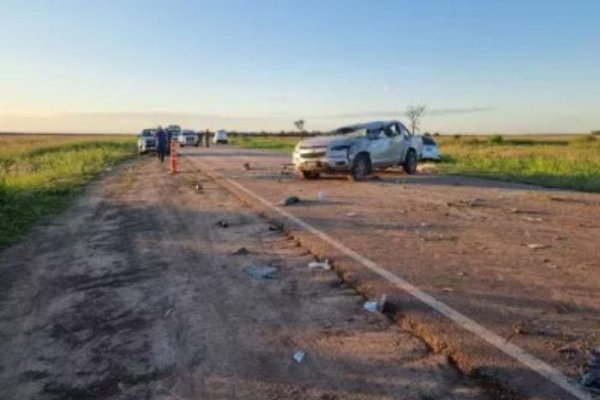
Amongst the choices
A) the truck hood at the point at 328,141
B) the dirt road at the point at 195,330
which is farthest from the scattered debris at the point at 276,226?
the truck hood at the point at 328,141

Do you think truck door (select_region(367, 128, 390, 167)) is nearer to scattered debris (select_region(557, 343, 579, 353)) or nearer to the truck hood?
the truck hood

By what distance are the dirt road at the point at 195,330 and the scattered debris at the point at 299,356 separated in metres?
0.06

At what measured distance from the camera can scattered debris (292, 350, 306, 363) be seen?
16.1ft

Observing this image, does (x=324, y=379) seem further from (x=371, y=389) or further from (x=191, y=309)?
(x=191, y=309)

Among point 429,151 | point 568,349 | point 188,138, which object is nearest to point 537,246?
point 568,349

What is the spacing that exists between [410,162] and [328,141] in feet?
13.2

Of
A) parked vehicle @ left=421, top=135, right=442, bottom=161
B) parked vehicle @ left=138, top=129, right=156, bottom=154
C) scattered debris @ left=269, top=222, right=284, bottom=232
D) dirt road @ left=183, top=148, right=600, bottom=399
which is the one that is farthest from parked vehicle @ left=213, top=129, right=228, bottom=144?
scattered debris @ left=269, top=222, right=284, bottom=232

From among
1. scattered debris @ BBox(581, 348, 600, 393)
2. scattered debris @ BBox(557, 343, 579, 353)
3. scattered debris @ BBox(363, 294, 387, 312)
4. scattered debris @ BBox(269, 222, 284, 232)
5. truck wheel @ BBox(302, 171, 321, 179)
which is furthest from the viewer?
truck wheel @ BBox(302, 171, 321, 179)

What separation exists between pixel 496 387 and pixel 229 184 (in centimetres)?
1610

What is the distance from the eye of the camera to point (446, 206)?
46.1ft

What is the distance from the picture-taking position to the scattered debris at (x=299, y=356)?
492 centimetres

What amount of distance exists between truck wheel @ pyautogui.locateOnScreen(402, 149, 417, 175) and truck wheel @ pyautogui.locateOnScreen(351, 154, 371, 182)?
8.68 ft

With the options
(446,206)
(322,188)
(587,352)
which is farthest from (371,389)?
(322,188)

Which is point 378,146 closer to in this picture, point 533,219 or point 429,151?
point 533,219
